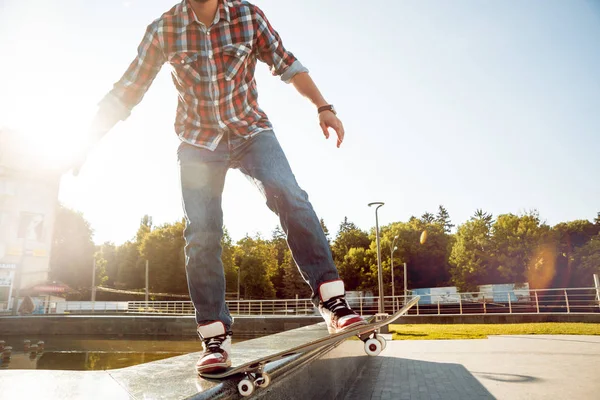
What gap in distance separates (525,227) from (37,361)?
159 ft

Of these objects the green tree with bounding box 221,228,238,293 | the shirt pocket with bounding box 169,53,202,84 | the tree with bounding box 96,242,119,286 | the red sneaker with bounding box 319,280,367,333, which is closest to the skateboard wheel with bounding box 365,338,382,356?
the red sneaker with bounding box 319,280,367,333

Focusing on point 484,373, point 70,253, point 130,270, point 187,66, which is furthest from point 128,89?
point 130,270

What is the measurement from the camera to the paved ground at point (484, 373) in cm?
398

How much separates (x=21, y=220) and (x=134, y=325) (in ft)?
69.0

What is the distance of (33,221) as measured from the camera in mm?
30625

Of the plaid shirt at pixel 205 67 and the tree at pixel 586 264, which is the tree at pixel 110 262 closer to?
the tree at pixel 586 264

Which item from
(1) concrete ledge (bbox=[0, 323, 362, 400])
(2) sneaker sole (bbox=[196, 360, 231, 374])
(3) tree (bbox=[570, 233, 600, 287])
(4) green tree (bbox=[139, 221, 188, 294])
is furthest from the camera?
(4) green tree (bbox=[139, 221, 188, 294])

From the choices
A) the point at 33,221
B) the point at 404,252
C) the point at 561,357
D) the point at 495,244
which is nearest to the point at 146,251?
the point at 33,221

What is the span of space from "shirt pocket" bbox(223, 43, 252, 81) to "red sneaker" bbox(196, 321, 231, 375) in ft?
4.55

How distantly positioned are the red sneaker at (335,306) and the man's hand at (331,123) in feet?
2.65

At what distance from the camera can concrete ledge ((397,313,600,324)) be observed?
15.7m

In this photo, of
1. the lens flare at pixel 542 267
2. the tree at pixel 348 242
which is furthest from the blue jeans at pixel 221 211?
the tree at pixel 348 242

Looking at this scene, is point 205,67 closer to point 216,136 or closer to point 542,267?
point 216,136

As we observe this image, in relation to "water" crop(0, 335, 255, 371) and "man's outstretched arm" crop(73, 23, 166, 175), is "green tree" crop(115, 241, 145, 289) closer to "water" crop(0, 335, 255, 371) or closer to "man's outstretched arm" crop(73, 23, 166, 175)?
"water" crop(0, 335, 255, 371)
